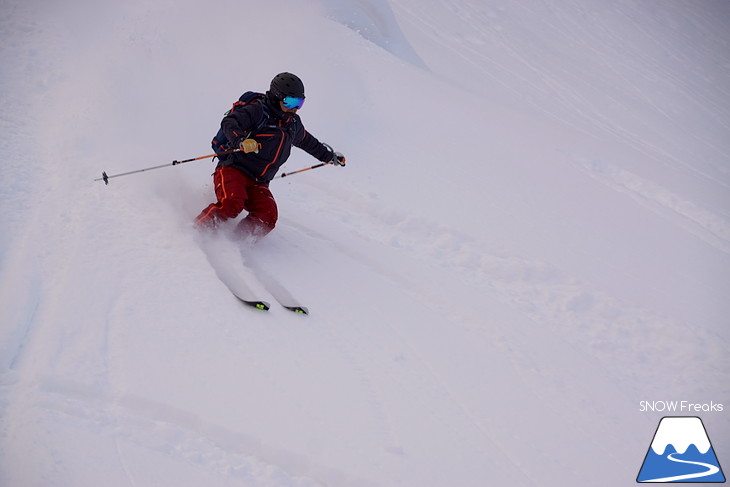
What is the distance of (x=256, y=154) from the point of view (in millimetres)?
5305

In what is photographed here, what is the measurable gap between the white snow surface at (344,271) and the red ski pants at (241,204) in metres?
0.23

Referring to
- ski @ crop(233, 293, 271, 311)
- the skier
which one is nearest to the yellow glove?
the skier

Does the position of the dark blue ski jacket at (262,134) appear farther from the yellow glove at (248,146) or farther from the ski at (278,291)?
the ski at (278,291)

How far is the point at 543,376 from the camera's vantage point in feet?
14.1

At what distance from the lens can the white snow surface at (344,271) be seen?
325 centimetres

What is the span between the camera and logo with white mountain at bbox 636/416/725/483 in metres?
3.66

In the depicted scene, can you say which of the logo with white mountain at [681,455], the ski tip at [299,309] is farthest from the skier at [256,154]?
the logo with white mountain at [681,455]

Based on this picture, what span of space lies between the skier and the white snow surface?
305 millimetres

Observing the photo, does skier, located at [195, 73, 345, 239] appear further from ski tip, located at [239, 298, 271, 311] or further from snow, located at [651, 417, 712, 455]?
snow, located at [651, 417, 712, 455]

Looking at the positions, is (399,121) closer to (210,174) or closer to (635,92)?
(210,174)

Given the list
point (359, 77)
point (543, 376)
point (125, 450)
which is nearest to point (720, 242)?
point (543, 376)

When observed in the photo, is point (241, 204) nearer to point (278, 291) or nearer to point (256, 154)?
point (256, 154)

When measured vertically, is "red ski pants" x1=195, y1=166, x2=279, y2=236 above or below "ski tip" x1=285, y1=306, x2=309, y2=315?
above

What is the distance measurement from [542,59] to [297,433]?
11198mm
